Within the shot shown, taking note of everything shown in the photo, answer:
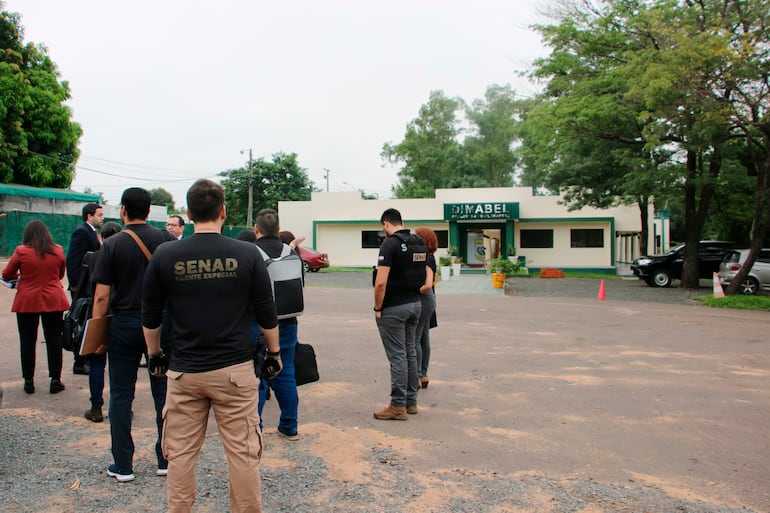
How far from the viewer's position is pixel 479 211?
1267 inches

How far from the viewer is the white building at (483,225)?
107 feet

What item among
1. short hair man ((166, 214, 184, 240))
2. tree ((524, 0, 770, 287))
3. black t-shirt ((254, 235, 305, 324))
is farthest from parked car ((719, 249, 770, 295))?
black t-shirt ((254, 235, 305, 324))

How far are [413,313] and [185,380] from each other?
107 inches

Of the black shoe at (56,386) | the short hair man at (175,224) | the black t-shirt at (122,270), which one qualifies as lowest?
the black shoe at (56,386)

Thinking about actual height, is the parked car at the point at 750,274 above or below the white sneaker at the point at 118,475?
above

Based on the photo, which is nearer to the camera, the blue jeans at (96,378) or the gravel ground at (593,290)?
the blue jeans at (96,378)

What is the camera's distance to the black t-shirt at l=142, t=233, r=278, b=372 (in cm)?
299

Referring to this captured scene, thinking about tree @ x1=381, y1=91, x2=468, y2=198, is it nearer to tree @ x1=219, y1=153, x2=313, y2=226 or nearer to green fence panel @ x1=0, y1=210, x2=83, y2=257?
tree @ x1=219, y1=153, x2=313, y2=226

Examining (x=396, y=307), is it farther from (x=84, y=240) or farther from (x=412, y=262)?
(x=84, y=240)

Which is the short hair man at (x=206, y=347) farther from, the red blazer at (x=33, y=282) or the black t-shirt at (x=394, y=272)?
the red blazer at (x=33, y=282)

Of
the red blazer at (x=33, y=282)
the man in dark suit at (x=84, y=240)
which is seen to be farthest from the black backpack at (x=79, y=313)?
the red blazer at (x=33, y=282)

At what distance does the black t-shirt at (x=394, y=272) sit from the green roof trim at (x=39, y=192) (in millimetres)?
23157

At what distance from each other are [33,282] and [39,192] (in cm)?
2552

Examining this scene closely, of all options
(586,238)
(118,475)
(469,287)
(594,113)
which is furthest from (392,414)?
(586,238)
